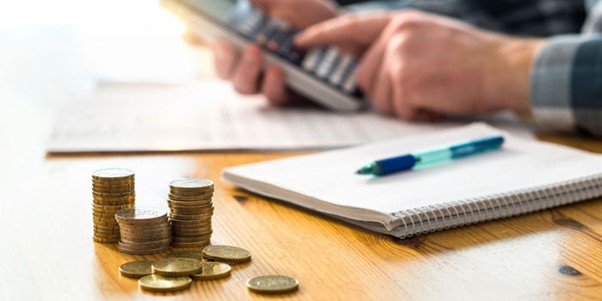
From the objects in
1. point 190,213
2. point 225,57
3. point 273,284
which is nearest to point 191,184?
point 190,213

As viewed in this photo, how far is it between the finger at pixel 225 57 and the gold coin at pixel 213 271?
32.7 inches

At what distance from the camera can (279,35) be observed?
4.78ft

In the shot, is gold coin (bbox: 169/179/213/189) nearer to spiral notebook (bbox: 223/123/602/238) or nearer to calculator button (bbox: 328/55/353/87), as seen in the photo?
spiral notebook (bbox: 223/123/602/238)

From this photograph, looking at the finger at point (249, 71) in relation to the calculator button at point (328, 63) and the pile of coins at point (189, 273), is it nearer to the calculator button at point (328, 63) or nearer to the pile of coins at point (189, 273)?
the calculator button at point (328, 63)

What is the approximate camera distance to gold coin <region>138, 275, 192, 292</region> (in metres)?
0.62

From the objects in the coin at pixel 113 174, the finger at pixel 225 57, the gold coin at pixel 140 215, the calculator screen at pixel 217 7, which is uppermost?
the calculator screen at pixel 217 7

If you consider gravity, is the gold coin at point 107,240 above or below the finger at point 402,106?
below

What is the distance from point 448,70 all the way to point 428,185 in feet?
1.60

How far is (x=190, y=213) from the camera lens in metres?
0.72

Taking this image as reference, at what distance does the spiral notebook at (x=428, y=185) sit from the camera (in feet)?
2.52

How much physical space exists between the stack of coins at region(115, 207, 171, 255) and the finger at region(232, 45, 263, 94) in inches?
29.2

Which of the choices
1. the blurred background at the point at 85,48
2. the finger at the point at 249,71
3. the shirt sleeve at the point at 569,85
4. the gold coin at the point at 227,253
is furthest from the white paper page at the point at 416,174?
the blurred background at the point at 85,48

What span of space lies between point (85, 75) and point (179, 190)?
1.06 m

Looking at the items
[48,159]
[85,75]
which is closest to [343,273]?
[48,159]
